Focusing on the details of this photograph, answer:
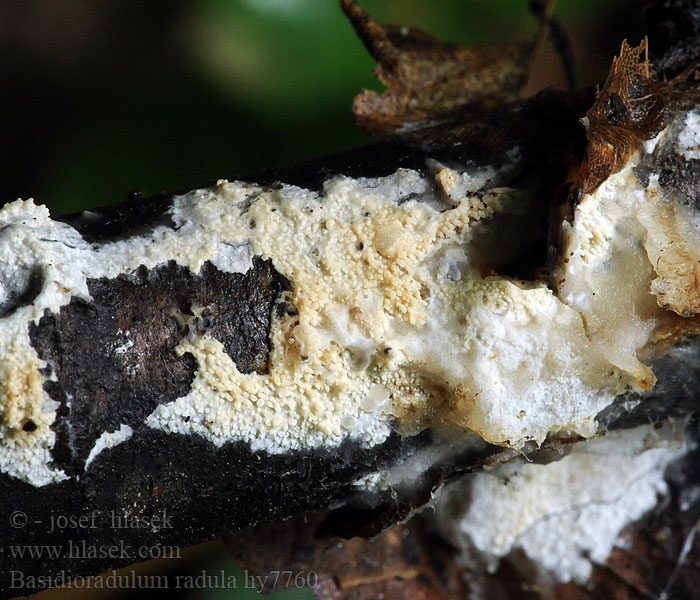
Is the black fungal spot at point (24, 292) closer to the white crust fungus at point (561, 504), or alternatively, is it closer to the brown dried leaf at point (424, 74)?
the brown dried leaf at point (424, 74)

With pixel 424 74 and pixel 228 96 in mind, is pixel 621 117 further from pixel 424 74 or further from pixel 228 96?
pixel 228 96

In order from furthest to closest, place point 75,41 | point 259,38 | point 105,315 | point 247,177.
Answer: point 75,41 < point 259,38 < point 247,177 < point 105,315

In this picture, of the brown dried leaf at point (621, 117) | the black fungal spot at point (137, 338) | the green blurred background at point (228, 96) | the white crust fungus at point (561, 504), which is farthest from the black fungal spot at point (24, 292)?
the green blurred background at point (228, 96)

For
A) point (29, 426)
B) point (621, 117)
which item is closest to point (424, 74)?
point (621, 117)

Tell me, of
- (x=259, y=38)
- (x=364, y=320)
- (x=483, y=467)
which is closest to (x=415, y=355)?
(x=364, y=320)

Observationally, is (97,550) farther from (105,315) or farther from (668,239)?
(668,239)

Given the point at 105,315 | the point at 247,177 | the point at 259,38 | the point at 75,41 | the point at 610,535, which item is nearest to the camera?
the point at 105,315

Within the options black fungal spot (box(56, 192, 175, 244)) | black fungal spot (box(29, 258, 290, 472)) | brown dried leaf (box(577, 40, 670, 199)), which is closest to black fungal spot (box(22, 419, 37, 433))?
black fungal spot (box(29, 258, 290, 472))
